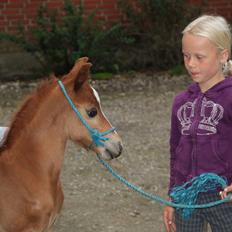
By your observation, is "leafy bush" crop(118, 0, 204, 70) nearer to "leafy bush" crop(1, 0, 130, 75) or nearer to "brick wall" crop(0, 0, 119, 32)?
"leafy bush" crop(1, 0, 130, 75)

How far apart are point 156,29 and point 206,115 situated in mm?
7204

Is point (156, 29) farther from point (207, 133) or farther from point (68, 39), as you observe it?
point (207, 133)

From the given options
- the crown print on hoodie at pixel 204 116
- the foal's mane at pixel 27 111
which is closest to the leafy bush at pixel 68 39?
the foal's mane at pixel 27 111

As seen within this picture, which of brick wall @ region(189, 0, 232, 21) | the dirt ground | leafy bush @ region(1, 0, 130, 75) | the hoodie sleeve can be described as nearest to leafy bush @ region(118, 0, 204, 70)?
leafy bush @ region(1, 0, 130, 75)

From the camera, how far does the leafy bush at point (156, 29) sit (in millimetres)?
9734

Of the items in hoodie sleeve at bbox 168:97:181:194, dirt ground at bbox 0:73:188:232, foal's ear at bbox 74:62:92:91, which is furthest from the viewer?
dirt ground at bbox 0:73:188:232

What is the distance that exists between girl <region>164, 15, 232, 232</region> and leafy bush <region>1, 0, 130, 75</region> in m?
6.47

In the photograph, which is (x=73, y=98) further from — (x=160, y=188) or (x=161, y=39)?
(x=161, y=39)

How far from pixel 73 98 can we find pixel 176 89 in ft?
18.7

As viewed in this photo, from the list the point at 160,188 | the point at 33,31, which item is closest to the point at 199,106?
the point at 160,188

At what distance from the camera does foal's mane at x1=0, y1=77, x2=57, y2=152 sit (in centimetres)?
333

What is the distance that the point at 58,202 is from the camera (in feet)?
11.2

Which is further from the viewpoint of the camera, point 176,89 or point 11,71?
point 11,71

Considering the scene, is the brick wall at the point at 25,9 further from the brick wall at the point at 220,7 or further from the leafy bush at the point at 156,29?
the brick wall at the point at 220,7
